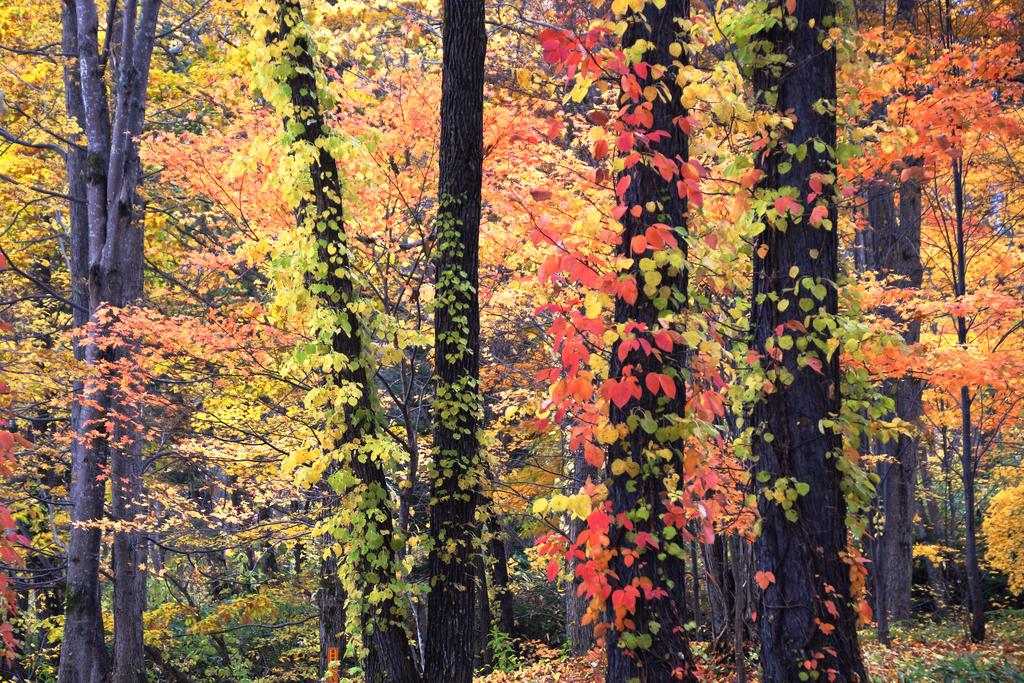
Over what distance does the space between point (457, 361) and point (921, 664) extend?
6.01m

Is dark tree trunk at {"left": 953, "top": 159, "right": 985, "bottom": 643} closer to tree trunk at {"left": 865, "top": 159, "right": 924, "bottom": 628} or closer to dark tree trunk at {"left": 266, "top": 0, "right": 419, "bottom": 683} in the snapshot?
tree trunk at {"left": 865, "top": 159, "right": 924, "bottom": 628}

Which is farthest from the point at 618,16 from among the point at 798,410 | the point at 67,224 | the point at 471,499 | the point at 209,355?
the point at 67,224

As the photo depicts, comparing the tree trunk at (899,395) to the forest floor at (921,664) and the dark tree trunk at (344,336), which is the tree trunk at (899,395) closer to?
the forest floor at (921,664)

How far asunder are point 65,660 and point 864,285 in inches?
403

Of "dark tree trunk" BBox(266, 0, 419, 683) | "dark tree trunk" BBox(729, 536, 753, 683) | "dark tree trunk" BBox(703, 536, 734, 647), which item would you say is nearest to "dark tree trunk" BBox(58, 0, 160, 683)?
"dark tree trunk" BBox(266, 0, 419, 683)

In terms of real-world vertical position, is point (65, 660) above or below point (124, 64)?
below

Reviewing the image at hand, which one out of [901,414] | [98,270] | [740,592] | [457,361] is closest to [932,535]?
[901,414]

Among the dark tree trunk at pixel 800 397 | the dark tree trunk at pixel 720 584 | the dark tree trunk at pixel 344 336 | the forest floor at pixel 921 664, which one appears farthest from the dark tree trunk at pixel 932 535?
the dark tree trunk at pixel 800 397

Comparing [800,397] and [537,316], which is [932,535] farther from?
[800,397]

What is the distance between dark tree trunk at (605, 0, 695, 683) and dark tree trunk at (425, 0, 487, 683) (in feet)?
7.50

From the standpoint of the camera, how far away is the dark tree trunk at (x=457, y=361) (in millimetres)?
5984

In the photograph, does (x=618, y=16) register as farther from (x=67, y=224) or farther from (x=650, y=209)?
(x=67, y=224)

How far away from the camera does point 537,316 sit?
10.3 metres

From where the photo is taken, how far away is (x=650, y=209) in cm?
386
